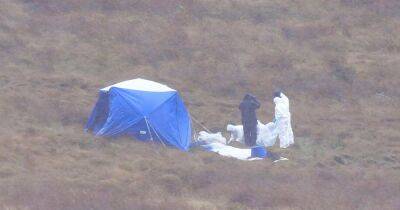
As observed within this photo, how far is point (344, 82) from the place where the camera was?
28.1 meters

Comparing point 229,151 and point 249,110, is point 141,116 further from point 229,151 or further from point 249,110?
point 249,110

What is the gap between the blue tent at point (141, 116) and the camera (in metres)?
21.2

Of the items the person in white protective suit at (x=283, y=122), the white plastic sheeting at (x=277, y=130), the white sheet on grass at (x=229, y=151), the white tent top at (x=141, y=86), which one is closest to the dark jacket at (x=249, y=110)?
the white plastic sheeting at (x=277, y=130)

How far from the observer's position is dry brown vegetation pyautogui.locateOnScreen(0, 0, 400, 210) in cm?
1546

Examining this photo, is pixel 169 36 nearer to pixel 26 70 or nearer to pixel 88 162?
pixel 26 70

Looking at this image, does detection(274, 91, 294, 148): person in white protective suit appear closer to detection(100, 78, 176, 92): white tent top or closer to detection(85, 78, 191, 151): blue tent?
detection(85, 78, 191, 151): blue tent

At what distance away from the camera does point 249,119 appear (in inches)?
842

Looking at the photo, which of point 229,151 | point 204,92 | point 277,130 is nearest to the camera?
point 229,151

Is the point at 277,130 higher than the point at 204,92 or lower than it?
lower

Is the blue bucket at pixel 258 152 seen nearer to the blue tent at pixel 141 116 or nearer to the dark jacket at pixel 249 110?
the dark jacket at pixel 249 110

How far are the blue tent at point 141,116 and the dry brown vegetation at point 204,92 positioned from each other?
43cm

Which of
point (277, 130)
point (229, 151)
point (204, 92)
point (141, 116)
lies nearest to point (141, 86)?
point (141, 116)

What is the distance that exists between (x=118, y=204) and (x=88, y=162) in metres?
5.63

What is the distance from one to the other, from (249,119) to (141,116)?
2529 mm
